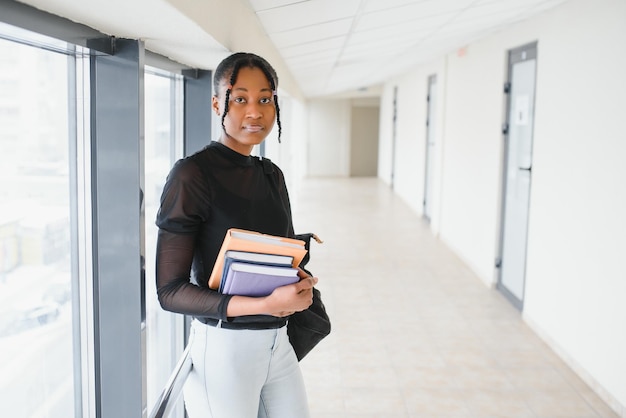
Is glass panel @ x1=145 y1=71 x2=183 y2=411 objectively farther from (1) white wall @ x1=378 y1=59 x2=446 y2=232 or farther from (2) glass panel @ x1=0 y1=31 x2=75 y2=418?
(1) white wall @ x1=378 y1=59 x2=446 y2=232

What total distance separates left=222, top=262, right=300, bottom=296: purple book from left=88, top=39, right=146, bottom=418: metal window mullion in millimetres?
538

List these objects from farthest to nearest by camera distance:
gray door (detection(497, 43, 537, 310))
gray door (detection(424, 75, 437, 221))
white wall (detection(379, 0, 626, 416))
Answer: gray door (detection(424, 75, 437, 221)) < gray door (detection(497, 43, 537, 310)) < white wall (detection(379, 0, 626, 416))

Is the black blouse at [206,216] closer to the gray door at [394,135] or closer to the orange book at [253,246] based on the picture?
the orange book at [253,246]

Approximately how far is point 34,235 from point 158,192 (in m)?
1.33

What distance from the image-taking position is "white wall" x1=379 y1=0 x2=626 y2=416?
12.2ft

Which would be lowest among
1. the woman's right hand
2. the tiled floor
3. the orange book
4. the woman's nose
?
the tiled floor

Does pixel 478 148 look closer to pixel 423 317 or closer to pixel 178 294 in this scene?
pixel 423 317

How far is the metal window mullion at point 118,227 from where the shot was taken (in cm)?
188

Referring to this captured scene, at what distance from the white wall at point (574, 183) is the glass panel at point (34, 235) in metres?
3.04

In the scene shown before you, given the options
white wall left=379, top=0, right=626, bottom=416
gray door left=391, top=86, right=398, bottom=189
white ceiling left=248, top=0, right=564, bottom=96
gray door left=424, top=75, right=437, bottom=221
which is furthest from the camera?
gray door left=391, top=86, right=398, bottom=189

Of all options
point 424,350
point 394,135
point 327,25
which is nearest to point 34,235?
point 327,25

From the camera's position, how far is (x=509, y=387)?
13.1ft

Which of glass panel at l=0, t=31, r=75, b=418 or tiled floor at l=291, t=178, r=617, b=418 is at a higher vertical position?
glass panel at l=0, t=31, r=75, b=418

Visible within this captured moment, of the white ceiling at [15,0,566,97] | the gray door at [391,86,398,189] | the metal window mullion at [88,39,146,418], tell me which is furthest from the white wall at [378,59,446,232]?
the metal window mullion at [88,39,146,418]
